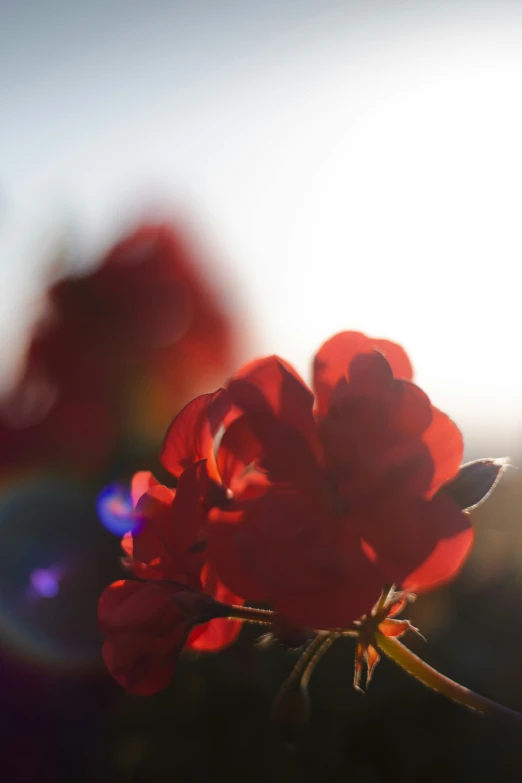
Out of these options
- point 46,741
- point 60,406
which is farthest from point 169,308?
point 46,741

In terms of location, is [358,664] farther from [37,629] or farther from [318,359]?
[37,629]

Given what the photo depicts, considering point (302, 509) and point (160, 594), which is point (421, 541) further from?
point (160, 594)

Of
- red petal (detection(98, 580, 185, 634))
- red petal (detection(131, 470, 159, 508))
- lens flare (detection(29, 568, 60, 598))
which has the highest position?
red petal (detection(131, 470, 159, 508))

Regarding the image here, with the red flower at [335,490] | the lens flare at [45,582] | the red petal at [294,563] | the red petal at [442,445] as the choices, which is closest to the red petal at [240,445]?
the red flower at [335,490]

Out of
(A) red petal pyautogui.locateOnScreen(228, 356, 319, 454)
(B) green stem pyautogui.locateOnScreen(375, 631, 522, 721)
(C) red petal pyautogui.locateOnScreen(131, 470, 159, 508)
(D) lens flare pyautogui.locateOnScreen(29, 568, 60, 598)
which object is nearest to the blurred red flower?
(D) lens flare pyautogui.locateOnScreen(29, 568, 60, 598)

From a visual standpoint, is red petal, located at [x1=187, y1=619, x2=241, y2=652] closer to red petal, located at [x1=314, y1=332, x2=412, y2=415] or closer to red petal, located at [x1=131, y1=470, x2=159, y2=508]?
red petal, located at [x1=131, y1=470, x2=159, y2=508]

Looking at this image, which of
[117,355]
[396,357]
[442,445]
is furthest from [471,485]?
[117,355]

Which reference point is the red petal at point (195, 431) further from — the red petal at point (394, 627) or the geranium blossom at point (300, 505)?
the red petal at point (394, 627)
